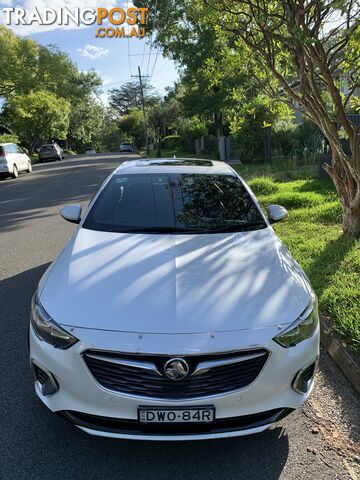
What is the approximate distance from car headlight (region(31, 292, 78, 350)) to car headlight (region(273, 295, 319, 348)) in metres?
1.11

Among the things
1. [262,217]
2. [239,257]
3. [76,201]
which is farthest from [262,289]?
[76,201]

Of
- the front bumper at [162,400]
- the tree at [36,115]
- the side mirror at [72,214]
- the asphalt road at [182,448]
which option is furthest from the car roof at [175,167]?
the tree at [36,115]

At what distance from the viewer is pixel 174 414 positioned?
2.19 metres

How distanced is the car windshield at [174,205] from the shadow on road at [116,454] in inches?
61.1

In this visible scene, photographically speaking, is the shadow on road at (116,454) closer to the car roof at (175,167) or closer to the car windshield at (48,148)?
the car roof at (175,167)

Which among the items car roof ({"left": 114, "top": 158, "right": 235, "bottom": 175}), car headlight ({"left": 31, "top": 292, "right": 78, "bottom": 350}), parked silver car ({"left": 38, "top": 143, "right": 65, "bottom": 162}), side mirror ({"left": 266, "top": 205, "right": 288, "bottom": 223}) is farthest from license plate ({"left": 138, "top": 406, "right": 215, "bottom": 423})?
parked silver car ({"left": 38, "top": 143, "right": 65, "bottom": 162})

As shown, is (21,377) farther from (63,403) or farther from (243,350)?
(243,350)

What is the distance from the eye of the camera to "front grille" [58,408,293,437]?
7.33ft

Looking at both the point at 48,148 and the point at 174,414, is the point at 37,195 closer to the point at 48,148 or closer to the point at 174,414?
the point at 174,414

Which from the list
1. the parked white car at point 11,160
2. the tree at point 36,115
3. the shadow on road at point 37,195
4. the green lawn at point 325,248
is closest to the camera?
the green lawn at point 325,248

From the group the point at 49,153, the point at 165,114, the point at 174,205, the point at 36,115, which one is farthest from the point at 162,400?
the point at 36,115

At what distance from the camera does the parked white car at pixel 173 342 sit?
7.25 ft

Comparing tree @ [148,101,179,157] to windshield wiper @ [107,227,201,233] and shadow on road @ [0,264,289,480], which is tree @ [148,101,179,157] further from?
shadow on road @ [0,264,289,480]

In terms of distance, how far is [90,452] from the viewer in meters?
2.48
